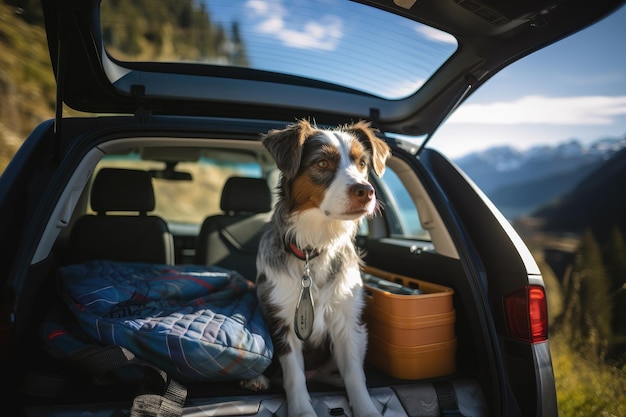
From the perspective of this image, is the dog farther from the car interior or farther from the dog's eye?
the car interior

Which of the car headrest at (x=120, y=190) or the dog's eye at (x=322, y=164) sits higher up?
the dog's eye at (x=322, y=164)

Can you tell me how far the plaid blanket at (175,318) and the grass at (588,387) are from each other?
10.2 ft

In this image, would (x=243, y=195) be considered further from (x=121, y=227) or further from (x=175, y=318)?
(x=175, y=318)

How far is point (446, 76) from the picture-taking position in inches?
98.1

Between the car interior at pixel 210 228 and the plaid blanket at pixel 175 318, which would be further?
the car interior at pixel 210 228

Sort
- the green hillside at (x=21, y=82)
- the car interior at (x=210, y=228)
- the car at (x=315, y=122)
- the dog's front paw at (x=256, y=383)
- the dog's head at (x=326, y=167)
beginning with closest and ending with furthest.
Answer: the car at (x=315, y=122), the dog's front paw at (x=256, y=383), the dog's head at (x=326, y=167), the car interior at (x=210, y=228), the green hillside at (x=21, y=82)

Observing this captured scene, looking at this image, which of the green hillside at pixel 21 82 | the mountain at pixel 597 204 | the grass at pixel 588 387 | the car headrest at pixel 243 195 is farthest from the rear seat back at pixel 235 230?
the green hillside at pixel 21 82

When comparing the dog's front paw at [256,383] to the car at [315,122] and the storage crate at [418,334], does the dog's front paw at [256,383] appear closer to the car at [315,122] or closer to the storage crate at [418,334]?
the car at [315,122]

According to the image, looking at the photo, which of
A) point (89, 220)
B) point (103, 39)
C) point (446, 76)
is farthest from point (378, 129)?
point (89, 220)

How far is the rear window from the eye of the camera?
7.21 feet

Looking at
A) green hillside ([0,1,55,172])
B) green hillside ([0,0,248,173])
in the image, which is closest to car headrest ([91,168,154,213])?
green hillside ([0,0,248,173])

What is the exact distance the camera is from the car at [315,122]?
6.15 ft

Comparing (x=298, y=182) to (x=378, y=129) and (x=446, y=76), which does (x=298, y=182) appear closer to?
(x=378, y=129)

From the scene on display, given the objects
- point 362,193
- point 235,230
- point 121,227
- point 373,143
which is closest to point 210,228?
point 235,230
